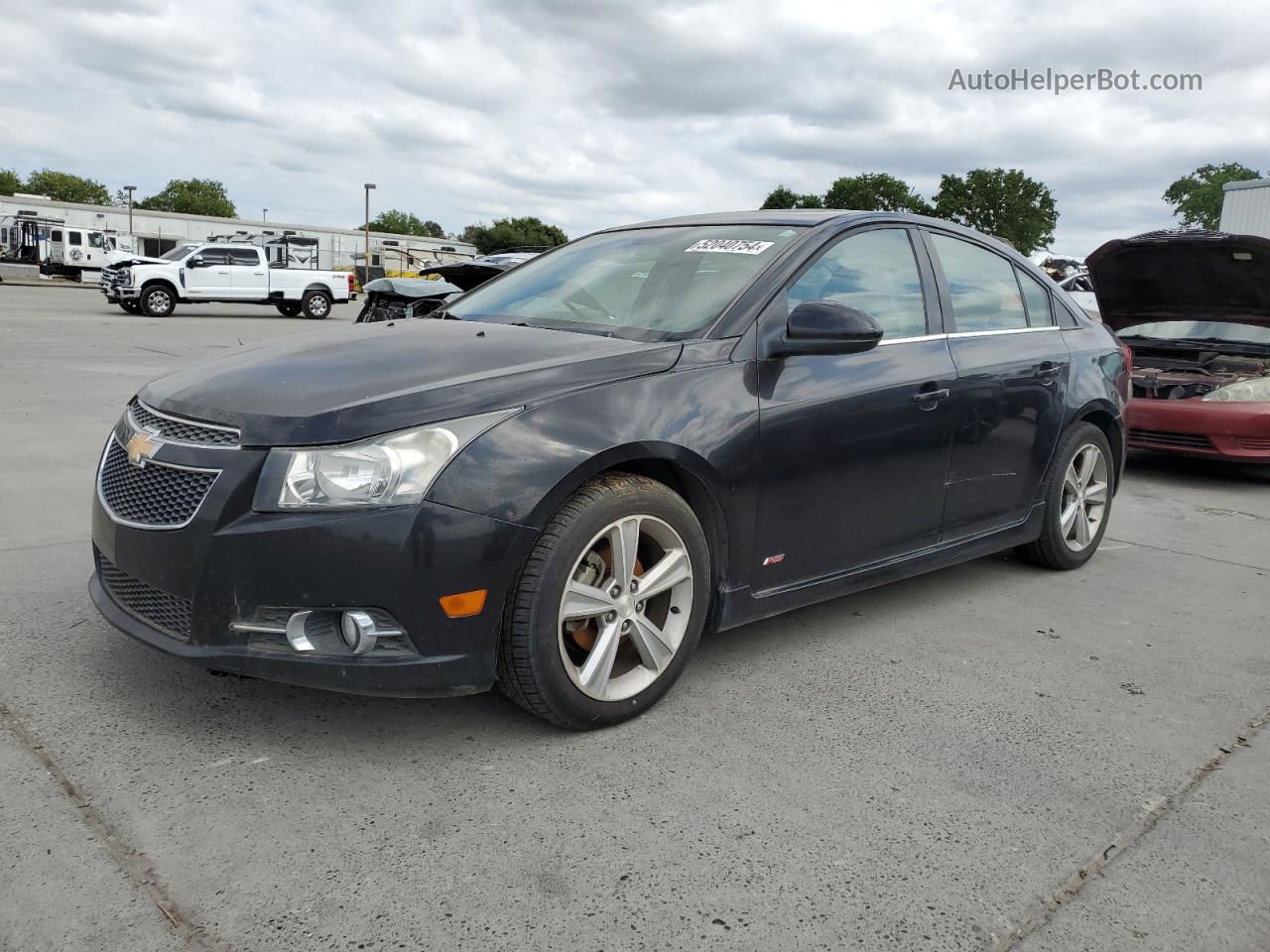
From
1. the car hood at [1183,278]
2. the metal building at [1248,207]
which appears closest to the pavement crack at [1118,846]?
the car hood at [1183,278]

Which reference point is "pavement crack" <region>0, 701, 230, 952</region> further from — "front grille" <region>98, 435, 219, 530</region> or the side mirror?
the side mirror

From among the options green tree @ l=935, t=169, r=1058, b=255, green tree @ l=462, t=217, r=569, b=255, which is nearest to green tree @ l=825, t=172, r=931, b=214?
green tree @ l=935, t=169, r=1058, b=255

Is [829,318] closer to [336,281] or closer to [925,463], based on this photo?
[925,463]

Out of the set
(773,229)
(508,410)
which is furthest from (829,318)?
(508,410)

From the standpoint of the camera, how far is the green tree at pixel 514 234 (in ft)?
368

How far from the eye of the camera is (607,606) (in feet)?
9.49

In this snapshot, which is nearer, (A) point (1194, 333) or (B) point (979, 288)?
(B) point (979, 288)

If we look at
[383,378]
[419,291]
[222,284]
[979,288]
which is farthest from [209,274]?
[383,378]

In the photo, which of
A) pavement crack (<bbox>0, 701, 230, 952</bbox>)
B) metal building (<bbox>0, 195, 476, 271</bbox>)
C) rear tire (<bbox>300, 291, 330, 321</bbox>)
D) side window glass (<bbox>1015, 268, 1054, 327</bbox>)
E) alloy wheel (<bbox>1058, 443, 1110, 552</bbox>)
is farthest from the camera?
metal building (<bbox>0, 195, 476, 271</bbox>)

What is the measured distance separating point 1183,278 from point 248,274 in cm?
2178

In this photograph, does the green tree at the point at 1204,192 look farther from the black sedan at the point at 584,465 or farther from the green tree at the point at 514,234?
the black sedan at the point at 584,465

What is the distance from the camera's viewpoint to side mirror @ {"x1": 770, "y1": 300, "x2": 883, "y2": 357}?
127 inches

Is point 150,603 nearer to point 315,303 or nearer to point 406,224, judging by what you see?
point 315,303

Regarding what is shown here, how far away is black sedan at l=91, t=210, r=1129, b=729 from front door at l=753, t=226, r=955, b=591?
0.04 feet
